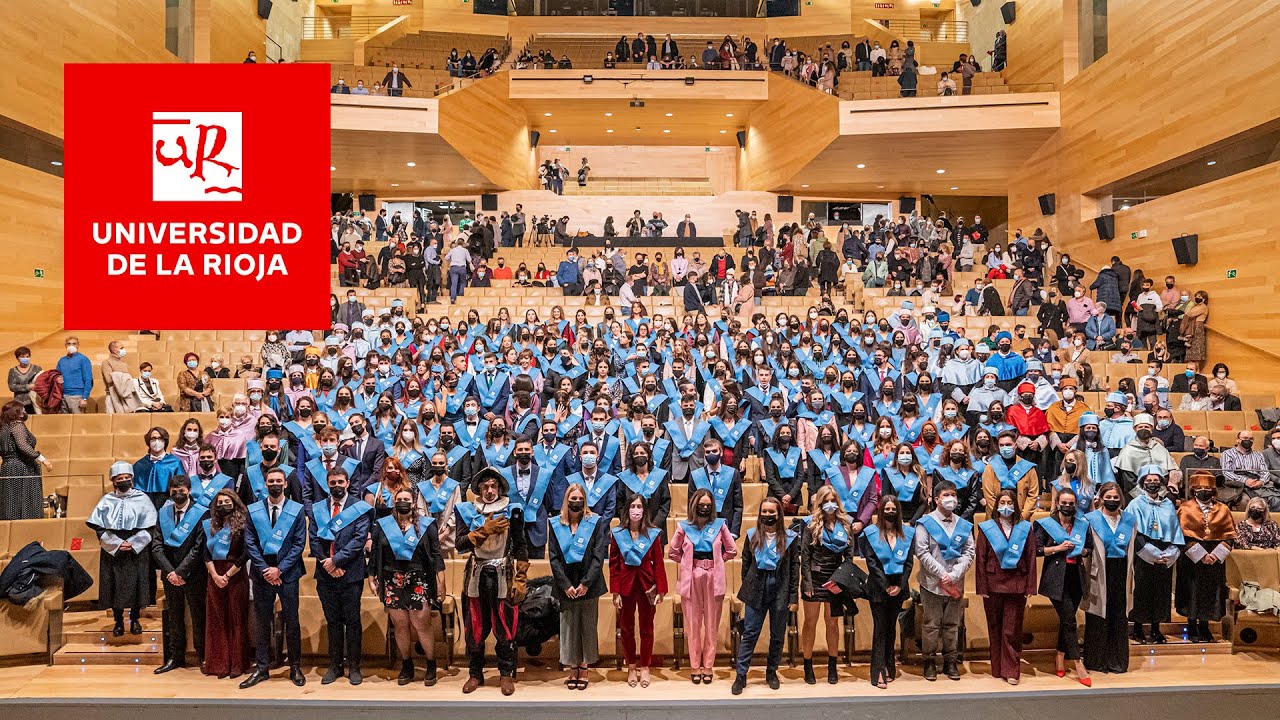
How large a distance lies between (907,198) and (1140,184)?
811 centimetres

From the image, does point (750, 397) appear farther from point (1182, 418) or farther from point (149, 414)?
point (149, 414)

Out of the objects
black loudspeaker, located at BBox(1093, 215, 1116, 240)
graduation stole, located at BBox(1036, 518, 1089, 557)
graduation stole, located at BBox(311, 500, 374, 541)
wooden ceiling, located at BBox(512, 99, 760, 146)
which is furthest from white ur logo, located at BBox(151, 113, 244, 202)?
wooden ceiling, located at BBox(512, 99, 760, 146)

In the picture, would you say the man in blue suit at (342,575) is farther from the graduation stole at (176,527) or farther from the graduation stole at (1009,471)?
the graduation stole at (1009,471)

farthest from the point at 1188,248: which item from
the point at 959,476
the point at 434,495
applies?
the point at 434,495

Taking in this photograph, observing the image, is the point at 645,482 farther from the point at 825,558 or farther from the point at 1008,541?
the point at 1008,541

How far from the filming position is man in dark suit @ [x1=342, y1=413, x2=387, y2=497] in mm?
6859

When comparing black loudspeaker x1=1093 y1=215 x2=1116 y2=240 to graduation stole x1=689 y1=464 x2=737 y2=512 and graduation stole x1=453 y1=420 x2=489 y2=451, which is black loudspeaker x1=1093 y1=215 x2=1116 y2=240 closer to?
graduation stole x1=689 y1=464 x2=737 y2=512

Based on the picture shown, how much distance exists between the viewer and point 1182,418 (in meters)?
9.72

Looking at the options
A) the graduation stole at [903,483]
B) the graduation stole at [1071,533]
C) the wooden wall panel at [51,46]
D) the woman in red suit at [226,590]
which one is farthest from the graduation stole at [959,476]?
the wooden wall panel at [51,46]

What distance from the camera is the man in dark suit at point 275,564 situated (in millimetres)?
5832

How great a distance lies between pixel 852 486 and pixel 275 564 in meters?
4.11

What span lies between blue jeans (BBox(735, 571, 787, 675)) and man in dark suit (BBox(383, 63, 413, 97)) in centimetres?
1580

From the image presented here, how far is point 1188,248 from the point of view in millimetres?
13336

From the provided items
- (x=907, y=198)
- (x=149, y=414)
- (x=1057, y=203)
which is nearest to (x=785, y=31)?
(x=907, y=198)
